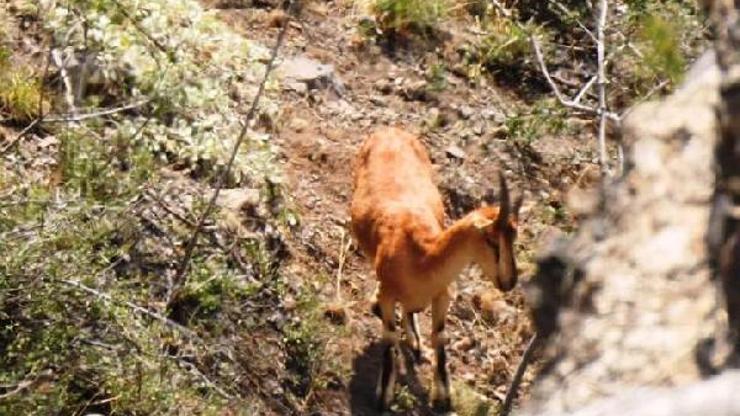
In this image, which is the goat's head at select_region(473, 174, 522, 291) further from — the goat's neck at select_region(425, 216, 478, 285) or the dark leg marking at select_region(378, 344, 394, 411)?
the dark leg marking at select_region(378, 344, 394, 411)

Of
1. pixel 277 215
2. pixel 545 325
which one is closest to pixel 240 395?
pixel 277 215

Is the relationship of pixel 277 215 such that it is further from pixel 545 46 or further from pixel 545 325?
pixel 545 325

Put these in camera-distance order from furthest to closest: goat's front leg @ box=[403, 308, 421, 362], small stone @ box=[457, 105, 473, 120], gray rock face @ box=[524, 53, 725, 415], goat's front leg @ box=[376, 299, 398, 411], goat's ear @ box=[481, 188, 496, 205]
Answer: small stone @ box=[457, 105, 473, 120], goat's ear @ box=[481, 188, 496, 205], goat's front leg @ box=[403, 308, 421, 362], goat's front leg @ box=[376, 299, 398, 411], gray rock face @ box=[524, 53, 725, 415]

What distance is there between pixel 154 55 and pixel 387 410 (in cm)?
225

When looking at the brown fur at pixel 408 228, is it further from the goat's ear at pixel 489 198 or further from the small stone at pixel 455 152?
the small stone at pixel 455 152

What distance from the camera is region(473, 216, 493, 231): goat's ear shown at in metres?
6.85

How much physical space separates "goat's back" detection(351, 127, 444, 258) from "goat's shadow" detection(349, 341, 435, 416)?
588 mm

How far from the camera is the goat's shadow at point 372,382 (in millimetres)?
7656

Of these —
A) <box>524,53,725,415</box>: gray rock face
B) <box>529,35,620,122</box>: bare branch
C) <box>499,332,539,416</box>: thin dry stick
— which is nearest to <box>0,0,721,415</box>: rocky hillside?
<box>529,35,620,122</box>: bare branch

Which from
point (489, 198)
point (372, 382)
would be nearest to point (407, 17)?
point (489, 198)

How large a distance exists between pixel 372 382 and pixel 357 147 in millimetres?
→ 1890

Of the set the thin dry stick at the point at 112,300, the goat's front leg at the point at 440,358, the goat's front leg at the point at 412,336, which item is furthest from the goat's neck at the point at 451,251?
the thin dry stick at the point at 112,300

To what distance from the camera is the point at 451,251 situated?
23.3 feet

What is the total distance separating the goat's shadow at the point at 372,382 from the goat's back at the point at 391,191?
1.93 feet
